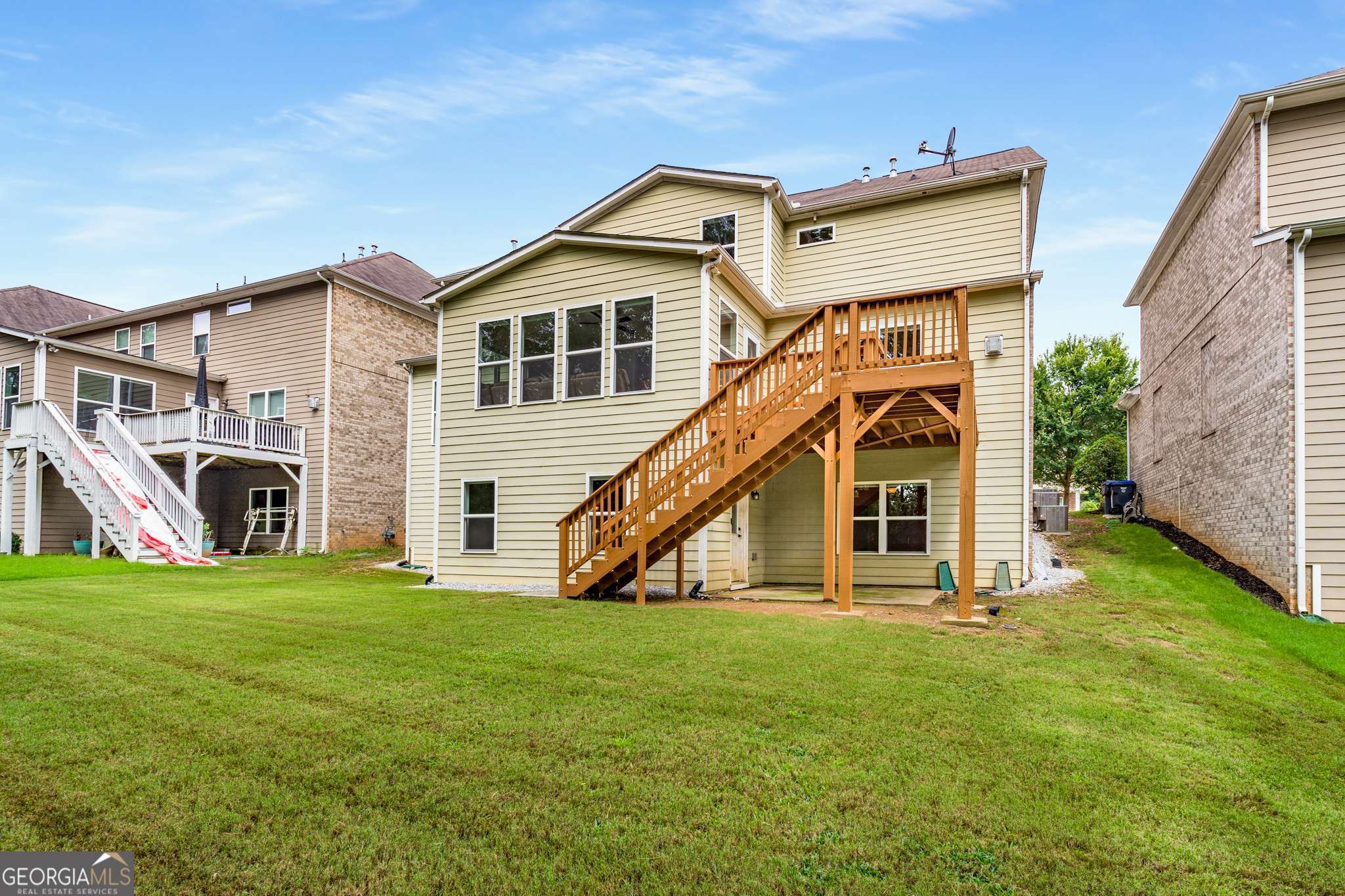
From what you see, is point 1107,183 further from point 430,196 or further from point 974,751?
point 974,751

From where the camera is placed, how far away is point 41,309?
23094 mm

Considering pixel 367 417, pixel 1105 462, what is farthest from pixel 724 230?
pixel 1105 462

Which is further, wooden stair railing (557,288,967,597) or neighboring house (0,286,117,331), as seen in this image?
neighboring house (0,286,117,331)

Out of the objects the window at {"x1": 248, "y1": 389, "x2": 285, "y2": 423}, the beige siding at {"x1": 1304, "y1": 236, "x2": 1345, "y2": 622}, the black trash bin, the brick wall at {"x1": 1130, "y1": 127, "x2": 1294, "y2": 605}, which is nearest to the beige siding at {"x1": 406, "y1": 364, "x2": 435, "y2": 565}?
the window at {"x1": 248, "y1": 389, "x2": 285, "y2": 423}

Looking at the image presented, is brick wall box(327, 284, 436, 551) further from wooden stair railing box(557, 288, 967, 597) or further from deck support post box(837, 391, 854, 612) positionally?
deck support post box(837, 391, 854, 612)

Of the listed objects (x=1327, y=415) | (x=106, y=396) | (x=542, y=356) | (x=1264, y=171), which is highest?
(x=1264, y=171)

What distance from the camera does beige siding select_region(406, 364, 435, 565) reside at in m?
16.7

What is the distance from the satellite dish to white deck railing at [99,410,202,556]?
59.6 feet

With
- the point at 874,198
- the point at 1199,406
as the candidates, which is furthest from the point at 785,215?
the point at 1199,406

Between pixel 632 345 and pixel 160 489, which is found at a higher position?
pixel 632 345

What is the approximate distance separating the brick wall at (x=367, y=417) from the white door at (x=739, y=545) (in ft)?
37.6

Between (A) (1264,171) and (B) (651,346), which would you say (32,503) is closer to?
(B) (651,346)

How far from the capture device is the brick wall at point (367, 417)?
61.6 feet

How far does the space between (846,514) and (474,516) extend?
7449 millimetres
